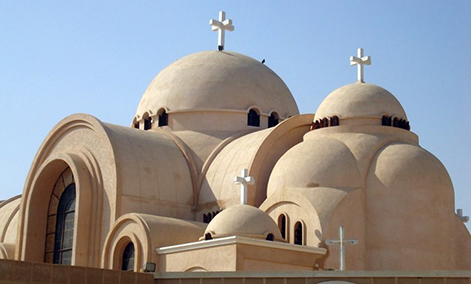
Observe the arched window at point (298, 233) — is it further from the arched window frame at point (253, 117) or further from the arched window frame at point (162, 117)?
the arched window frame at point (162, 117)

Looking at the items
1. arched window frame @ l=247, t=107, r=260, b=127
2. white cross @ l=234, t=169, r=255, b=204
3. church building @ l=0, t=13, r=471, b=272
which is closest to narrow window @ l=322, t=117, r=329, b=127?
church building @ l=0, t=13, r=471, b=272

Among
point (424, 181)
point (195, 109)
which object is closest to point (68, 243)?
point (195, 109)

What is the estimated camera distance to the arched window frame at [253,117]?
31.1 m

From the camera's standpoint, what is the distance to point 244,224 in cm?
2331

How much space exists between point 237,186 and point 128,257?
389 cm

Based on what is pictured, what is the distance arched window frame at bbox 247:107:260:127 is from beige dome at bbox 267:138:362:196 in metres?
5.36

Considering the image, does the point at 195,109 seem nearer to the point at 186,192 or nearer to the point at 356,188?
the point at 186,192

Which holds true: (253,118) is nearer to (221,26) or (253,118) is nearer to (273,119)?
(273,119)

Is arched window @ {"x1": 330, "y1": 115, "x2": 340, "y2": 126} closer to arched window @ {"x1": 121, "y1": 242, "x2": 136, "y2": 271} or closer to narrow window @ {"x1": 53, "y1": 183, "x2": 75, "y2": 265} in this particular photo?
arched window @ {"x1": 121, "y1": 242, "x2": 136, "y2": 271}

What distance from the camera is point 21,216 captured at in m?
29.6

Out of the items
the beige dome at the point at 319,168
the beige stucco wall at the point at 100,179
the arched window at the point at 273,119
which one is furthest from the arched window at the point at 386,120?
the beige stucco wall at the point at 100,179

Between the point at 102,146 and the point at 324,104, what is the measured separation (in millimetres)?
6765

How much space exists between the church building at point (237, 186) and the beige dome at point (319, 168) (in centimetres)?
4

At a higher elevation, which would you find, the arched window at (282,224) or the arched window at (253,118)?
the arched window at (253,118)
